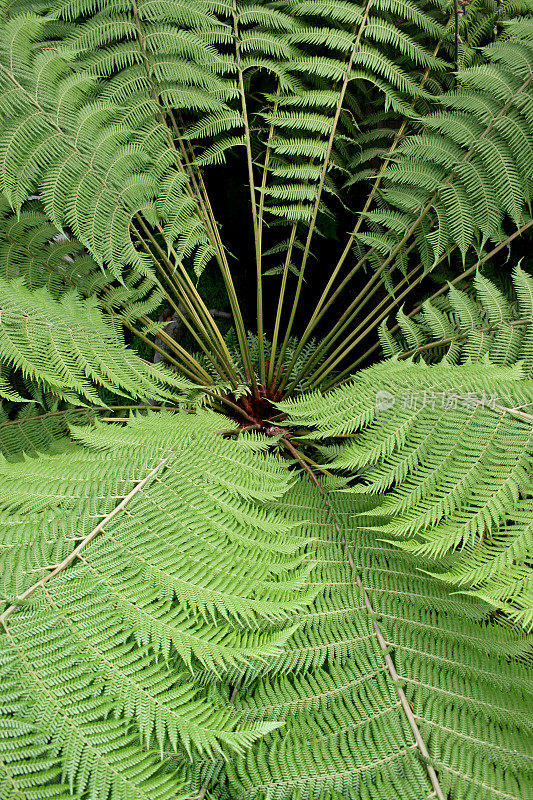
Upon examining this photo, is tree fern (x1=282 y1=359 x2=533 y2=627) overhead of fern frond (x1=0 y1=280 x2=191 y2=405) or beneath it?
beneath

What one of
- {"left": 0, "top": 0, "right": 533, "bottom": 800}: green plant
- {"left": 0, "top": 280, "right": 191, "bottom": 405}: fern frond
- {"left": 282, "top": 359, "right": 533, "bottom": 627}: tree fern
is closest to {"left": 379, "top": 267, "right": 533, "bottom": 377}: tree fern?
{"left": 0, "top": 0, "right": 533, "bottom": 800}: green plant

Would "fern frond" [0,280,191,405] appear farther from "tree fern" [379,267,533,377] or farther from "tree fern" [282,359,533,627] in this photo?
"tree fern" [379,267,533,377]

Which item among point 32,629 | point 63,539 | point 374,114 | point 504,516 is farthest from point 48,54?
point 504,516

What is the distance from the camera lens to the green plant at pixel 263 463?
0.88m

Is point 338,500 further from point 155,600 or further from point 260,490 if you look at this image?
point 155,600

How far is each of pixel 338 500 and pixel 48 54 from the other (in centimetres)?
163

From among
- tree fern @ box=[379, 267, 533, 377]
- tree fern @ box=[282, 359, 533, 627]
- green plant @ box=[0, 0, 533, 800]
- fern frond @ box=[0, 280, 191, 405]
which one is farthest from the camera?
tree fern @ box=[379, 267, 533, 377]

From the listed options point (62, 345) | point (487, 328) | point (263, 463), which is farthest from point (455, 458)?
point (62, 345)

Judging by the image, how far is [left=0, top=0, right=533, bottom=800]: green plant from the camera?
0.88 metres

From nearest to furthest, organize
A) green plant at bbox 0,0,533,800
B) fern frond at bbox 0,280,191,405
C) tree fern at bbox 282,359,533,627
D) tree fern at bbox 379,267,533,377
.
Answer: green plant at bbox 0,0,533,800
tree fern at bbox 282,359,533,627
fern frond at bbox 0,280,191,405
tree fern at bbox 379,267,533,377

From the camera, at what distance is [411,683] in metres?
1.02

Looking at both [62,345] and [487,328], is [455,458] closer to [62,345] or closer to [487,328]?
[487,328]

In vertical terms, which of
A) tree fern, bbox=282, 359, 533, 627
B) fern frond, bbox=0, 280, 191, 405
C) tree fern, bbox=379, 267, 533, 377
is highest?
fern frond, bbox=0, 280, 191, 405

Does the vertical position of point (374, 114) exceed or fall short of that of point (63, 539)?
it exceeds it
